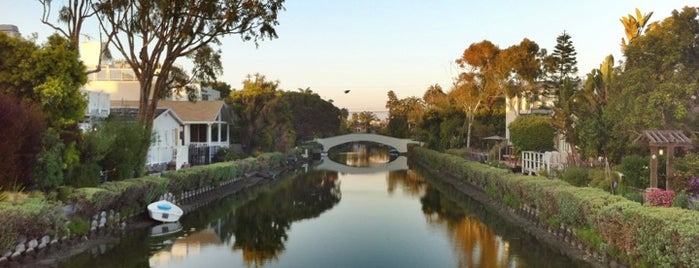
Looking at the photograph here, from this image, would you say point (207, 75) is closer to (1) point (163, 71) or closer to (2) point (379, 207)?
(1) point (163, 71)

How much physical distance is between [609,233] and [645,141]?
673 cm

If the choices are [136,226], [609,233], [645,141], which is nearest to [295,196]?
[136,226]

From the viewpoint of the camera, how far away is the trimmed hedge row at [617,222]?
438 inches

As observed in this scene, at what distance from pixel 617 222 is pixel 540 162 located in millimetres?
17886

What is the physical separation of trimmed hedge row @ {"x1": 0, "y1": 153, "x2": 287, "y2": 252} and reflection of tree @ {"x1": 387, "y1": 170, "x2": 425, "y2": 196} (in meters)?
11.6

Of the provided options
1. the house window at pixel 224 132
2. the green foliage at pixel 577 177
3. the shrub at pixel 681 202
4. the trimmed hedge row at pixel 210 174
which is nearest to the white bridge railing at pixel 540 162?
the green foliage at pixel 577 177

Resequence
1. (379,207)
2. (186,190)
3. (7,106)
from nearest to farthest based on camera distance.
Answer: (7,106), (186,190), (379,207)

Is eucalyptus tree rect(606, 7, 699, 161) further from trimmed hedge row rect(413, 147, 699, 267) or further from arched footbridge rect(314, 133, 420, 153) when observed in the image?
arched footbridge rect(314, 133, 420, 153)

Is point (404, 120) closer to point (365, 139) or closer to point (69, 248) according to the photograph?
point (365, 139)

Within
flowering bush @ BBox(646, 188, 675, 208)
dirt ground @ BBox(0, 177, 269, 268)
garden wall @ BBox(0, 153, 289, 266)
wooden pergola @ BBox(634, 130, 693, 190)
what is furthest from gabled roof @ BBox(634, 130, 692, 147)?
garden wall @ BBox(0, 153, 289, 266)

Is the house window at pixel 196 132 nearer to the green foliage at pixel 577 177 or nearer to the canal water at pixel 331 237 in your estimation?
the canal water at pixel 331 237

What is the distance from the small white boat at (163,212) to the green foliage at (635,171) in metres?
16.2

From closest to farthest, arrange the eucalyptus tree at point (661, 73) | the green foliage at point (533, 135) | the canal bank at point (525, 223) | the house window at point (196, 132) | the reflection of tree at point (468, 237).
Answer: the canal bank at point (525, 223), the reflection of tree at point (468, 237), the eucalyptus tree at point (661, 73), the green foliage at point (533, 135), the house window at point (196, 132)

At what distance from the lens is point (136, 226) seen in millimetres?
21031
